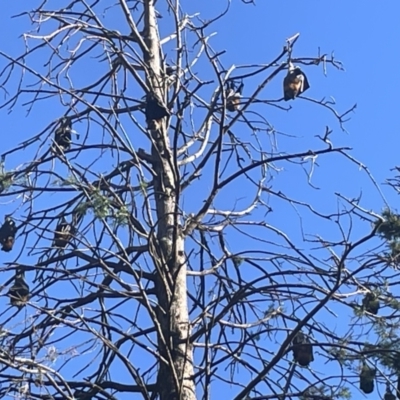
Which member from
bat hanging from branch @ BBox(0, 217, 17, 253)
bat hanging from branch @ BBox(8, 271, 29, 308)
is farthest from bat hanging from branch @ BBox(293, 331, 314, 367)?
bat hanging from branch @ BBox(0, 217, 17, 253)

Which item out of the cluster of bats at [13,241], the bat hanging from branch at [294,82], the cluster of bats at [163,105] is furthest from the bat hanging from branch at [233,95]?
the cluster of bats at [13,241]

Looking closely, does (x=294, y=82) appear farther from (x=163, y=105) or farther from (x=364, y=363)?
(x=364, y=363)

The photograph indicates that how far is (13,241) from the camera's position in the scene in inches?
277

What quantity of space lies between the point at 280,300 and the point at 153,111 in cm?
142

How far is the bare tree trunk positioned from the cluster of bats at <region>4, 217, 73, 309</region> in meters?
0.58

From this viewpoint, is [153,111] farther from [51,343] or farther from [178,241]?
[51,343]

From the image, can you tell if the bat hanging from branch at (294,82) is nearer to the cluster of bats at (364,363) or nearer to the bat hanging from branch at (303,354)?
the cluster of bats at (364,363)

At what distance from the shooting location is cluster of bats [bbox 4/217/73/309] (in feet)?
21.0

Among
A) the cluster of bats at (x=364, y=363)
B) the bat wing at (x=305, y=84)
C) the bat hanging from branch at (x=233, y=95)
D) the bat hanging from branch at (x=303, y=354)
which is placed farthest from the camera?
the bat hanging from branch at (x=233, y=95)

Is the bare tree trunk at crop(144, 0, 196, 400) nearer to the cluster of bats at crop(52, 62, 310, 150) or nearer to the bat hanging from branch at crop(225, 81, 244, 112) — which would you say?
the cluster of bats at crop(52, 62, 310, 150)

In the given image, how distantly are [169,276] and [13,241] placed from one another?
48.0 inches

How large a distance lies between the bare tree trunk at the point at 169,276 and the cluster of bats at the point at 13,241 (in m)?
0.58

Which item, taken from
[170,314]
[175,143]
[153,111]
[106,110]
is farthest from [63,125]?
[170,314]

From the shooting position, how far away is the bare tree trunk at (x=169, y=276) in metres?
6.14
